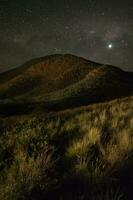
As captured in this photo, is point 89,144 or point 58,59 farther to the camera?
point 58,59

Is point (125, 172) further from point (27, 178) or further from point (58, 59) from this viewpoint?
point (58, 59)

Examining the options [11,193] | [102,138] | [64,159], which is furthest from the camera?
[102,138]

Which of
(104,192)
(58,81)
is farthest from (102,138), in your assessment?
(58,81)

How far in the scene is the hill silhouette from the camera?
1698 inches

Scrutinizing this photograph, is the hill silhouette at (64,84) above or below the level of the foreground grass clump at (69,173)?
above

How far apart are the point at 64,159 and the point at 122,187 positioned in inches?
66.8

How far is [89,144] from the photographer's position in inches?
316

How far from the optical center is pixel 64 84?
65.4m

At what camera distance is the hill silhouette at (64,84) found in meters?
43.1

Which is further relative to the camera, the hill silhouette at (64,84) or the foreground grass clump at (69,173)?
the hill silhouette at (64,84)

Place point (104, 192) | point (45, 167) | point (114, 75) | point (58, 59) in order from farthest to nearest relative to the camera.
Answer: point (58, 59)
point (114, 75)
point (45, 167)
point (104, 192)

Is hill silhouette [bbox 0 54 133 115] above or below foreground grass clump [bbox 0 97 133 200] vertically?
above

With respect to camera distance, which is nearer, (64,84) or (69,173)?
(69,173)

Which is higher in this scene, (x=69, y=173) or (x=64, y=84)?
(x=64, y=84)
